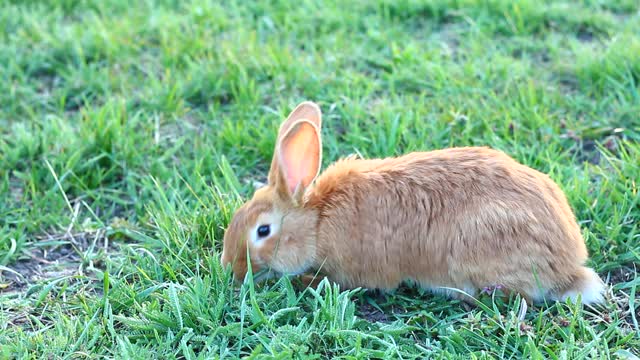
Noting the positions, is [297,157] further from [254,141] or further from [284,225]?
[254,141]

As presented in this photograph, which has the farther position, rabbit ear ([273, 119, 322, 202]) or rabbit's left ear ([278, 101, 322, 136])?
rabbit's left ear ([278, 101, 322, 136])

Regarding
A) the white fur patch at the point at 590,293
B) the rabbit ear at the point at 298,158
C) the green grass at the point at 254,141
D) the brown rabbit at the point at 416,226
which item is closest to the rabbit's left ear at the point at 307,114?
the brown rabbit at the point at 416,226

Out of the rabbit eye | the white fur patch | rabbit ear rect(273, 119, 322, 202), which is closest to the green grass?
the white fur patch

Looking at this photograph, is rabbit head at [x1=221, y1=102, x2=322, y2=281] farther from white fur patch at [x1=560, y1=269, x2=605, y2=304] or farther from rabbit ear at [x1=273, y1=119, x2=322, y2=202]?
white fur patch at [x1=560, y1=269, x2=605, y2=304]

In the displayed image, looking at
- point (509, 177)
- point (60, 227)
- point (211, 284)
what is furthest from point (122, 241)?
point (509, 177)

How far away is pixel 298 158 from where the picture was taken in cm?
350

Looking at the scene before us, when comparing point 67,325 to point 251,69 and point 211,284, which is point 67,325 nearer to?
point 211,284

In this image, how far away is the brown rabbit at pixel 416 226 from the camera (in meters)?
3.31

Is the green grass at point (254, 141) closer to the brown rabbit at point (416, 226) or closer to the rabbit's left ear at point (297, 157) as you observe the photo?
the brown rabbit at point (416, 226)

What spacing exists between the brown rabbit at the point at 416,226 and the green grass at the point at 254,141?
0.42 ft

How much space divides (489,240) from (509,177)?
0.28 metres

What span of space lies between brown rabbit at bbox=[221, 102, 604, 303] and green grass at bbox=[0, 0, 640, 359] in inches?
5.0

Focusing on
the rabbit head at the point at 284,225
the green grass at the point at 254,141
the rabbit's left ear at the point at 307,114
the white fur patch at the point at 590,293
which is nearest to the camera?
the green grass at the point at 254,141

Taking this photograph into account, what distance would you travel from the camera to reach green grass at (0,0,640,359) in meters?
3.25
